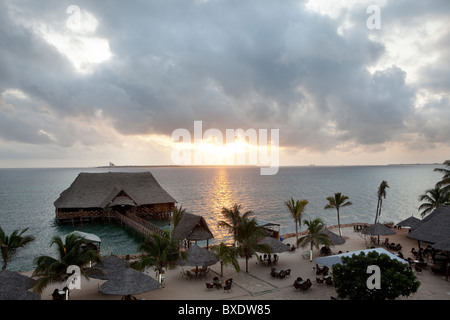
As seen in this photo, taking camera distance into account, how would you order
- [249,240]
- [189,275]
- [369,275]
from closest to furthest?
[369,275] → [189,275] → [249,240]

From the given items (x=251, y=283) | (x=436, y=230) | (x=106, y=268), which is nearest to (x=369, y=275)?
(x=251, y=283)

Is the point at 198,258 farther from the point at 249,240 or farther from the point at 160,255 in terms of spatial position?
the point at 249,240

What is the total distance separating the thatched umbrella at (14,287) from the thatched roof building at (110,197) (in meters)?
34.4

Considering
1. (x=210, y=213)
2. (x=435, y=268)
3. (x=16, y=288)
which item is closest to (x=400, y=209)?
(x=210, y=213)

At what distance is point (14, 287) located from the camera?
13.2 m

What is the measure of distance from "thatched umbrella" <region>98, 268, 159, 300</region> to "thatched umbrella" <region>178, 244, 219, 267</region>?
156 inches

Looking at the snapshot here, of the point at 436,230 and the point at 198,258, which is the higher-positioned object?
the point at 436,230

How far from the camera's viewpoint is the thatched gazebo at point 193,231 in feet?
85.8

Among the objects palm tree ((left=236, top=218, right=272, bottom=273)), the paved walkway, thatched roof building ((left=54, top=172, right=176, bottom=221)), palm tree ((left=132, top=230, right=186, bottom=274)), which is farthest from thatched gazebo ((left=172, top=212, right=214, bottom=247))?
thatched roof building ((left=54, top=172, right=176, bottom=221))

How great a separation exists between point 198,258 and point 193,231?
299 inches

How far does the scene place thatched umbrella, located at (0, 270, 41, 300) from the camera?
1278 cm

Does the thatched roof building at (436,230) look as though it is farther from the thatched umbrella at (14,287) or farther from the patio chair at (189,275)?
the thatched umbrella at (14,287)
